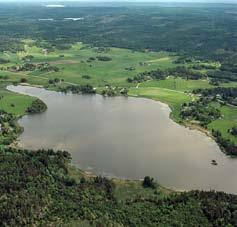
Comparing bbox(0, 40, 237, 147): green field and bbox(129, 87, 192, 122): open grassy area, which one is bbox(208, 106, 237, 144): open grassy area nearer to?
bbox(0, 40, 237, 147): green field

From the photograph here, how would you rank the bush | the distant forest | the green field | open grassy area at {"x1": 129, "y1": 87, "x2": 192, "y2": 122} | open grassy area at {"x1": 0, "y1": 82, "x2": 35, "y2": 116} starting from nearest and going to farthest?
the bush → open grassy area at {"x1": 0, "y1": 82, "x2": 35, "y2": 116} → the green field → open grassy area at {"x1": 129, "y1": 87, "x2": 192, "y2": 122} → the distant forest

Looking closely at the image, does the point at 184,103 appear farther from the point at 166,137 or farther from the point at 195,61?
the point at 195,61

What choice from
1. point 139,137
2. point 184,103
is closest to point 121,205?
point 139,137

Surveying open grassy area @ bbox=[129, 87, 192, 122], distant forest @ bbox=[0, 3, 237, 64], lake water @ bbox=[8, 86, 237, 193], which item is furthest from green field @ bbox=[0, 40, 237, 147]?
distant forest @ bbox=[0, 3, 237, 64]

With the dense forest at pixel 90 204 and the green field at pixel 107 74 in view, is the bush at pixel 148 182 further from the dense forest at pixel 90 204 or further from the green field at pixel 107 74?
the green field at pixel 107 74

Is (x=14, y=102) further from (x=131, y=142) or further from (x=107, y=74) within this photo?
(x=107, y=74)

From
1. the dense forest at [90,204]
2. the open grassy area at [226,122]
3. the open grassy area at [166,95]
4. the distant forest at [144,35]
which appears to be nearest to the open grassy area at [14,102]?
the open grassy area at [166,95]
